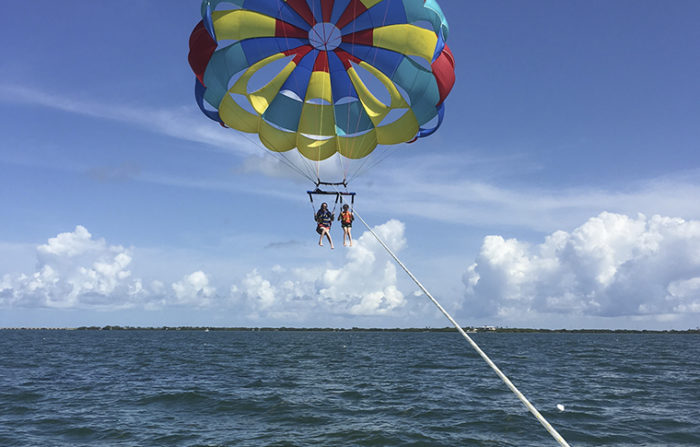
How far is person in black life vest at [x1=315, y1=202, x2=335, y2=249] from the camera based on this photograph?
1583cm

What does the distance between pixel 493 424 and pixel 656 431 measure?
4.35 m

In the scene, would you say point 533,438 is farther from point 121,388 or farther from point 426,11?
point 121,388

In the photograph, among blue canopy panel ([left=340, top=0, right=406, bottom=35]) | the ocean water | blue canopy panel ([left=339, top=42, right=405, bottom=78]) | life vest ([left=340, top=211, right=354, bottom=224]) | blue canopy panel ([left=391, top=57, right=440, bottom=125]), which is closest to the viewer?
the ocean water

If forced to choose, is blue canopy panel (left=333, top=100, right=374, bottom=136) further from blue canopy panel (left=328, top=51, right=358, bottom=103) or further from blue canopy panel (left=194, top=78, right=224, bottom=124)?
blue canopy panel (left=194, top=78, right=224, bottom=124)

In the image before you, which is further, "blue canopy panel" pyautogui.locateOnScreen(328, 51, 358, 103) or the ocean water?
"blue canopy panel" pyautogui.locateOnScreen(328, 51, 358, 103)

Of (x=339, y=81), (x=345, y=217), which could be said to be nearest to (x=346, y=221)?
(x=345, y=217)

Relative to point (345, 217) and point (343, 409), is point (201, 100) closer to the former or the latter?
point (345, 217)

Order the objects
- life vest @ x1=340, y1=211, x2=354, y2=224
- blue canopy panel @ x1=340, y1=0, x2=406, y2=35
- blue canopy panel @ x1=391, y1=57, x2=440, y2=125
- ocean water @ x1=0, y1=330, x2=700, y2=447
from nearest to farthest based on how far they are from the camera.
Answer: ocean water @ x1=0, y1=330, x2=700, y2=447 < blue canopy panel @ x1=340, y1=0, x2=406, y2=35 < blue canopy panel @ x1=391, y1=57, x2=440, y2=125 < life vest @ x1=340, y1=211, x2=354, y2=224

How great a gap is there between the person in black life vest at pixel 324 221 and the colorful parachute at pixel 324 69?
6.33 feet

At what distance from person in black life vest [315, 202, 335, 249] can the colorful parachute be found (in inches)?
75.9

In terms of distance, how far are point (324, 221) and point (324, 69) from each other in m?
5.09

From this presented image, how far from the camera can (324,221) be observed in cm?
1591

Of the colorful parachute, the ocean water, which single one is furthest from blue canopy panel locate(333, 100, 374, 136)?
the ocean water

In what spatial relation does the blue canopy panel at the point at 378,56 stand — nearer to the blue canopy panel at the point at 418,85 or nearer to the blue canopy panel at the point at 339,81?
the blue canopy panel at the point at 418,85
